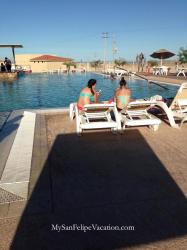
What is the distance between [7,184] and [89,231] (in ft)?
4.67

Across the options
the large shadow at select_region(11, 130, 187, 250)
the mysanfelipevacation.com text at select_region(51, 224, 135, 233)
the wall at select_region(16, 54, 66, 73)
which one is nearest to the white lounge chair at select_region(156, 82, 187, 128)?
the large shadow at select_region(11, 130, 187, 250)

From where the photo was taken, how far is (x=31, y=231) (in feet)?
8.48

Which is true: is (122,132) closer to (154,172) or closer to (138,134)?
(138,134)

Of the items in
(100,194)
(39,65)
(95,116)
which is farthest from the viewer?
(39,65)

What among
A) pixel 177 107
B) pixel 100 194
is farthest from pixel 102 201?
pixel 177 107

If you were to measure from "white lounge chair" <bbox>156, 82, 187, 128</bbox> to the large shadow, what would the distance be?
6.22ft

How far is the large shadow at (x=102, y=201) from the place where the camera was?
8.16 feet

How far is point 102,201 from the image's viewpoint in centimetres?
308

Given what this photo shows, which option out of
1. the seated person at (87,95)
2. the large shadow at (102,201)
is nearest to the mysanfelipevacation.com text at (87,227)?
the large shadow at (102,201)

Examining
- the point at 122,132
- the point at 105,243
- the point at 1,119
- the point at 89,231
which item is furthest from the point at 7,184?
the point at 1,119

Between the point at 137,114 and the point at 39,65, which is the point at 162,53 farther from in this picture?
the point at 39,65

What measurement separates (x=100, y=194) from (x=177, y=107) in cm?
427

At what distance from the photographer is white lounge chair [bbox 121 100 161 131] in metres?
5.71

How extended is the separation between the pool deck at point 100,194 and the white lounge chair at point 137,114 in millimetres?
337
